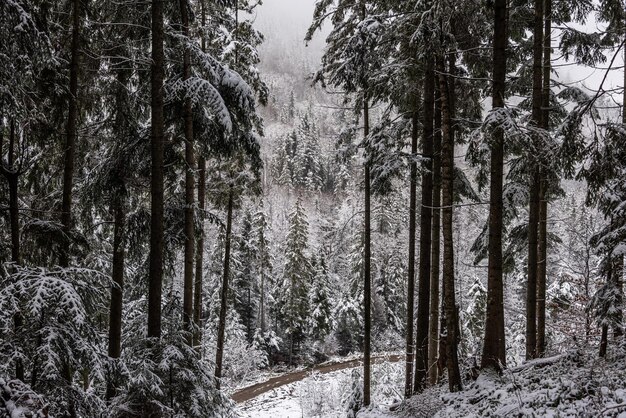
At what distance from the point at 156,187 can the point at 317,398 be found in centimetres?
1844

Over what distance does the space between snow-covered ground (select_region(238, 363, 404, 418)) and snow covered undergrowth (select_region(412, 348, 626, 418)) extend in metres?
10.8

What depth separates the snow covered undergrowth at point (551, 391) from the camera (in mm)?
4992

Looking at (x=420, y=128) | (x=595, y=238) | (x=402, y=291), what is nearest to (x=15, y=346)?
(x=595, y=238)

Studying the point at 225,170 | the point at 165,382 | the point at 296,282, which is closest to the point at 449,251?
the point at 165,382

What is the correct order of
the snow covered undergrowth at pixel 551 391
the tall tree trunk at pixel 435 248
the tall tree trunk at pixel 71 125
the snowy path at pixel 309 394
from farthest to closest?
the snowy path at pixel 309 394 → the tall tree trunk at pixel 435 248 → the tall tree trunk at pixel 71 125 → the snow covered undergrowth at pixel 551 391

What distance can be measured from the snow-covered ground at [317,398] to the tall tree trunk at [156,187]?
12389mm

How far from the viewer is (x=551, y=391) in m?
5.68

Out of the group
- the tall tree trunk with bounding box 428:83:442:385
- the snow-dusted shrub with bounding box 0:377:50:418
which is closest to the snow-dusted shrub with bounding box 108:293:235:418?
the snow-dusted shrub with bounding box 0:377:50:418

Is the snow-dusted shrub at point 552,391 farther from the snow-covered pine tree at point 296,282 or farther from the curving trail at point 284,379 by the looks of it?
the snow-covered pine tree at point 296,282

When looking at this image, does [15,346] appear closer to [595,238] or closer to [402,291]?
[595,238]

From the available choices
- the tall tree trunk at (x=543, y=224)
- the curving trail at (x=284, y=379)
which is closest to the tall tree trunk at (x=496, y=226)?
the tall tree trunk at (x=543, y=224)

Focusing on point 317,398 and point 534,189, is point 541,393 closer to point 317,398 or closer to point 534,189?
point 534,189

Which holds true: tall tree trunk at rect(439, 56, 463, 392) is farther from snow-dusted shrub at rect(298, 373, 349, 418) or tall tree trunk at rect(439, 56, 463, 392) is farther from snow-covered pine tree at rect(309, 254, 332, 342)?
snow-covered pine tree at rect(309, 254, 332, 342)

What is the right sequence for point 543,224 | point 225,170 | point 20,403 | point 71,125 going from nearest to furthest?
point 20,403
point 71,125
point 543,224
point 225,170
